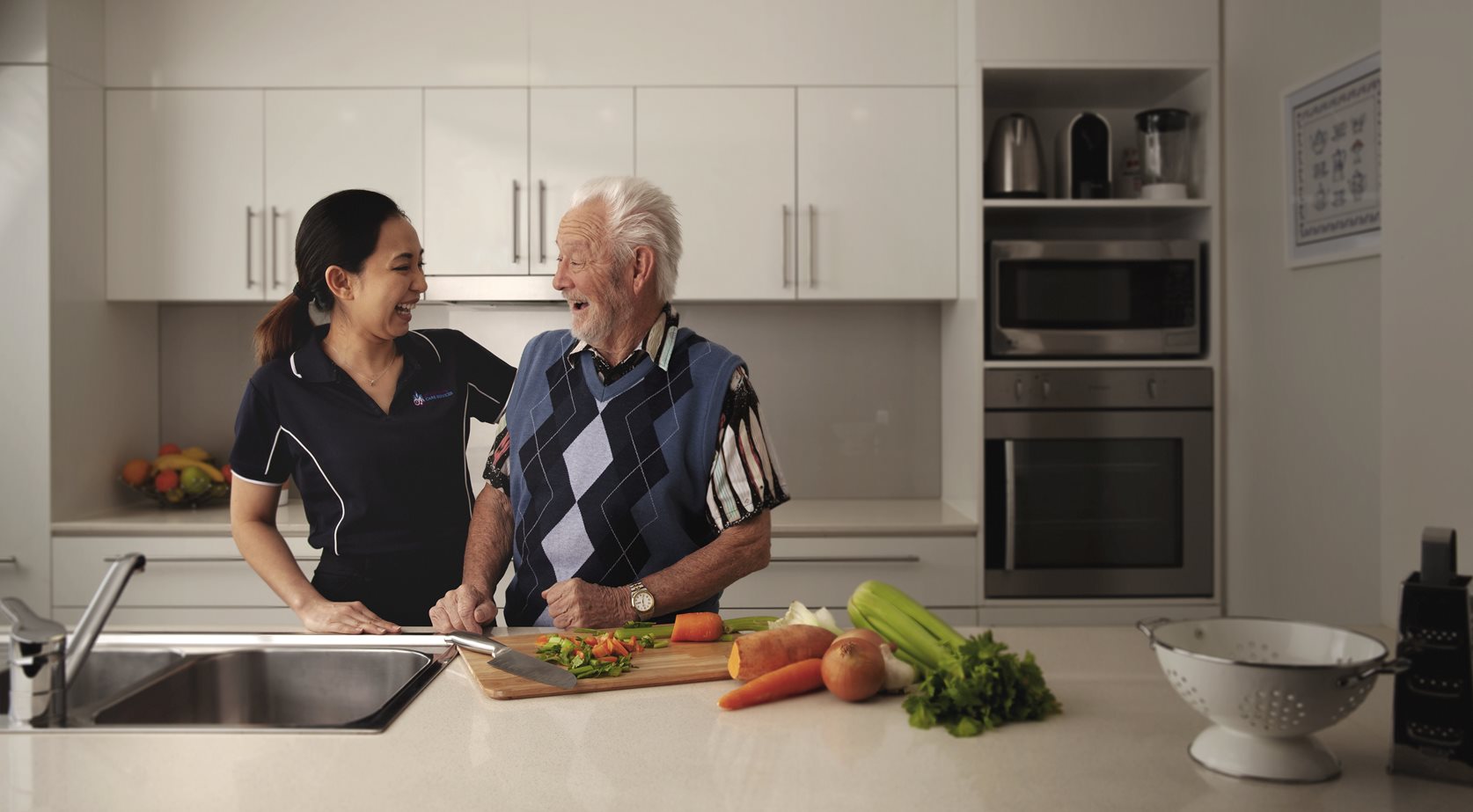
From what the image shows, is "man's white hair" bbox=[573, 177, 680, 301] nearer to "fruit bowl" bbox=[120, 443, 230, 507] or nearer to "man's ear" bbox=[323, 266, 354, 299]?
"man's ear" bbox=[323, 266, 354, 299]

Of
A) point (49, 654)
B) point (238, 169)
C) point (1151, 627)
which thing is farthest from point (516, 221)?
point (1151, 627)

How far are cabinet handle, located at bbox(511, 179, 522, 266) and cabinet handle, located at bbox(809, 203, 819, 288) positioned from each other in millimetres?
869

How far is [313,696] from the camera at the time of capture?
1.54 m

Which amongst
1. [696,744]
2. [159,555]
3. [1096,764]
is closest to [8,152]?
[159,555]

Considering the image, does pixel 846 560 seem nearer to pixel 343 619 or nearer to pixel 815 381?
pixel 815 381

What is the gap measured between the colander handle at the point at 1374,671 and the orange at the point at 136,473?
132 inches

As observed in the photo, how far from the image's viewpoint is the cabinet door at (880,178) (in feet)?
10.5

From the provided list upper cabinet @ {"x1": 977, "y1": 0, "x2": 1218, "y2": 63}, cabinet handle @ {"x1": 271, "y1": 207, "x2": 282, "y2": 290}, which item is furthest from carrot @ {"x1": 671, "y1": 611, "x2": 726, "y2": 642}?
cabinet handle @ {"x1": 271, "y1": 207, "x2": 282, "y2": 290}

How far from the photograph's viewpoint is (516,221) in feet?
10.5

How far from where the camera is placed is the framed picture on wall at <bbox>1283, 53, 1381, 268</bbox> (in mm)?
2371

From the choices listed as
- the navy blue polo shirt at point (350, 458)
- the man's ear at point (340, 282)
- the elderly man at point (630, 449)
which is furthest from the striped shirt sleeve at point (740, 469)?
the man's ear at point (340, 282)

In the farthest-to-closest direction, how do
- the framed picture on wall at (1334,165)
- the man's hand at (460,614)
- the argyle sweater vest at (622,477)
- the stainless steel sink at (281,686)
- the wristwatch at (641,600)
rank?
the framed picture on wall at (1334,165) → the argyle sweater vest at (622,477) → the wristwatch at (641,600) → the man's hand at (460,614) → the stainless steel sink at (281,686)

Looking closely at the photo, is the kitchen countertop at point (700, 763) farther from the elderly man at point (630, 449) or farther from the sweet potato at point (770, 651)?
the elderly man at point (630, 449)

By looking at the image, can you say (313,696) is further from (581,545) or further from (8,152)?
(8,152)
